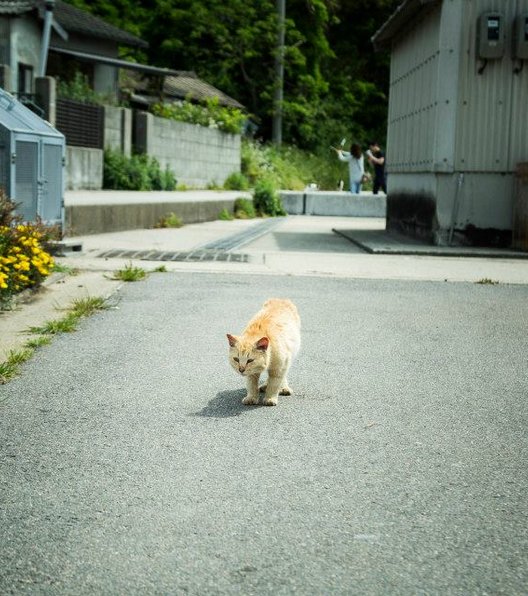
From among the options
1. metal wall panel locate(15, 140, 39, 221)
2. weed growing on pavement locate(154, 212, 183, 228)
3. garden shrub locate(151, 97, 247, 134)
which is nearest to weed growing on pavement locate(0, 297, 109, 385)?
metal wall panel locate(15, 140, 39, 221)

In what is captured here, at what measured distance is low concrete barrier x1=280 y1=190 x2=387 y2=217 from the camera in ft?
103

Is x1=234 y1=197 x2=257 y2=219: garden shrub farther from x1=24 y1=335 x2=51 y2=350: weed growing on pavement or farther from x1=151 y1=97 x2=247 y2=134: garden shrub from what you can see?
x1=24 y1=335 x2=51 y2=350: weed growing on pavement

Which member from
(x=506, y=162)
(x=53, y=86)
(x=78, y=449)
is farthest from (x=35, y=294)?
(x=53, y=86)

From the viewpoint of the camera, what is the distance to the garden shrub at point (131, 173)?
24594 mm

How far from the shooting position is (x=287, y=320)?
6.13 meters

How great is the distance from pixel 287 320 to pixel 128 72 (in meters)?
41.2

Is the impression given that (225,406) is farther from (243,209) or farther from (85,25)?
(85,25)

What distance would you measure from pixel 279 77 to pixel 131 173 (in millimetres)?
22977

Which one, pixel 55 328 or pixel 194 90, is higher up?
pixel 194 90

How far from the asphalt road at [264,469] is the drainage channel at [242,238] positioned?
7.89 meters

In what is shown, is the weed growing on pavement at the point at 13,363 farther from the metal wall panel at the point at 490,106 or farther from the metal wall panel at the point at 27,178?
the metal wall panel at the point at 490,106

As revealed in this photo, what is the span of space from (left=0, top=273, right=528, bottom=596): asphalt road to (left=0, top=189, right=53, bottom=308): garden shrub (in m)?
1.08

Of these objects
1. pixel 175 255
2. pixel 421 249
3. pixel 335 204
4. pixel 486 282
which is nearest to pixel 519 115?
pixel 421 249

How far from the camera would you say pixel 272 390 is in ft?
19.0
